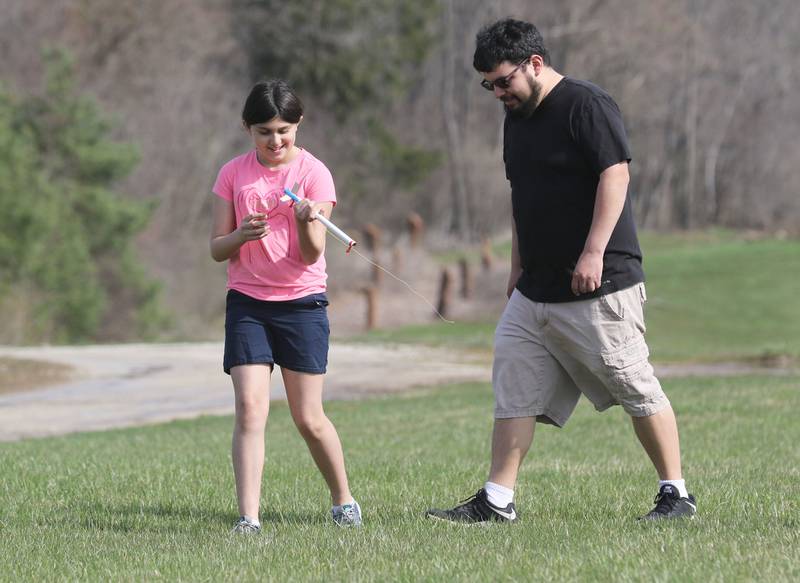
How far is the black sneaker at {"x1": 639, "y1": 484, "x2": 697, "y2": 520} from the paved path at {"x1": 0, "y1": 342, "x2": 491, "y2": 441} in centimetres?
810

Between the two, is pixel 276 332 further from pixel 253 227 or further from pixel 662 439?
pixel 662 439

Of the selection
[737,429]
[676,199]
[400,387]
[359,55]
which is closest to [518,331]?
[737,429]

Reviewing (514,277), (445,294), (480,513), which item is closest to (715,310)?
(445,294)

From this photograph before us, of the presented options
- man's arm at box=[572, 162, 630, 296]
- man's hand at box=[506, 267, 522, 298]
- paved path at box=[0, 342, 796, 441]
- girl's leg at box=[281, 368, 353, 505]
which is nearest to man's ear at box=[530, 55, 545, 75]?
man's arm at box=[572, 162, 630, 296]

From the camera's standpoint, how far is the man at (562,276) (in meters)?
6.15

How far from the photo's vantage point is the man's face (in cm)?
616

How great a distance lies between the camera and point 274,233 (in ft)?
20.9

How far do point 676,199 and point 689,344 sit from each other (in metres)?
45.2

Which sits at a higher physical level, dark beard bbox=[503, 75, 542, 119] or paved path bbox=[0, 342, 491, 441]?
dark beard bbox=[503, 75, 542, 119]

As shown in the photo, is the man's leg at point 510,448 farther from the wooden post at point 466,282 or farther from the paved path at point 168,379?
the wooden post at point 466,282

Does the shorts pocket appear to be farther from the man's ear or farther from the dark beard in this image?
the man's ear

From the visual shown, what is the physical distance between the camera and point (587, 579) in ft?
16.3

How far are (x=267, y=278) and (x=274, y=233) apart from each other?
202 millimetres

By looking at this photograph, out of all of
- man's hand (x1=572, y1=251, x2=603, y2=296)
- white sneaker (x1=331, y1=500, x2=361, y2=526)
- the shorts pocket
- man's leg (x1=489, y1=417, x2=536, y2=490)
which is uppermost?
man's hand (x1=572, y1=251, x2=603, y2=296)
